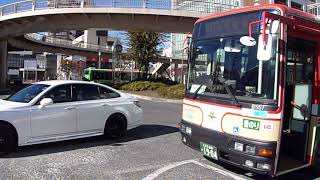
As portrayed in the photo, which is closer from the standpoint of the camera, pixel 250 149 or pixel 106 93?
pixel 250 149

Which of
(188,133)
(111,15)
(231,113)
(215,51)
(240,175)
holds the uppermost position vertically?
(111,15)

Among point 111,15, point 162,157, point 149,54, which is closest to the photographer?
point 162,157

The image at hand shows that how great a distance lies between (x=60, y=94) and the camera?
373 inches

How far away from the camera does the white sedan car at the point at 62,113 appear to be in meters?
8.59

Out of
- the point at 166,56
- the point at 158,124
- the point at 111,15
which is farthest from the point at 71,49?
the point at 158,124

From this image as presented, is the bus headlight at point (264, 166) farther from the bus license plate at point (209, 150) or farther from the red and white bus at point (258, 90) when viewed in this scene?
the bus license plate at point (209, 150)

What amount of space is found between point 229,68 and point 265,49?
3.44 feet

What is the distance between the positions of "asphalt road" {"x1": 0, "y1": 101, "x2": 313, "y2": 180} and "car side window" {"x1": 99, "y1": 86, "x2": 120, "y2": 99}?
3.61 feet

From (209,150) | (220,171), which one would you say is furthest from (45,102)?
(220,171)

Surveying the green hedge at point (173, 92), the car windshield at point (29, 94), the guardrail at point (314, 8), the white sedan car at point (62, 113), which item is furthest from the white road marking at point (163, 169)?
the guardrail at point (314, 8)

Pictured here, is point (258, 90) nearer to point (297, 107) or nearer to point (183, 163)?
point (297, 107)

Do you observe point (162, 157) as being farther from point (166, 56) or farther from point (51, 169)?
point (166, 56)

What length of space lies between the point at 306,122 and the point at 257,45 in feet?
5.36

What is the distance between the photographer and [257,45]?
651cm
